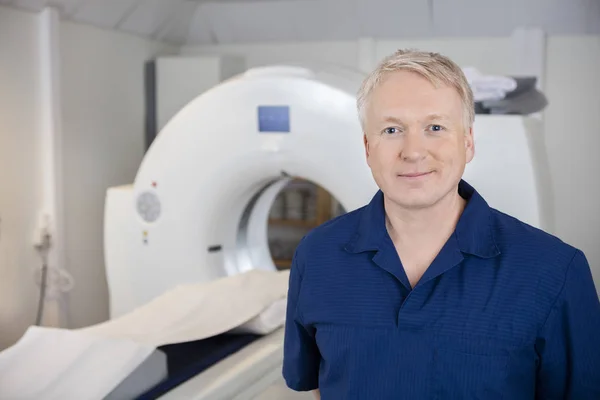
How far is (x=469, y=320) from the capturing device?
95 cm

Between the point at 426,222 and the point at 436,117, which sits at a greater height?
the point at 436,117

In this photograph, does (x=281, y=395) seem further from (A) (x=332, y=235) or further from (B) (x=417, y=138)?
(B) (x=417, y=138)

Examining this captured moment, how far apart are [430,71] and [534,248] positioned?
27 cm

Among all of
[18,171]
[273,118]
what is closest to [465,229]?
[273,118]

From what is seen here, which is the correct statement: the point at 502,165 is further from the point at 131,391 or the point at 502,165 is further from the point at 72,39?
the point at 72,39

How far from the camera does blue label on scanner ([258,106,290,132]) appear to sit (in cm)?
218

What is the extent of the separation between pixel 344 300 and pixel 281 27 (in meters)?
2.90

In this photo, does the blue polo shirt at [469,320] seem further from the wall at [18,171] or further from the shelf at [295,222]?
the shelf at [295,222]

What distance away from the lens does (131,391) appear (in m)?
1.45

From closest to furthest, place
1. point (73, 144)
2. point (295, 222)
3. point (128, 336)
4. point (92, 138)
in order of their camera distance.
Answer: point (128, 336)
point (73, 144)
point (92, 138)
point (295, 222)

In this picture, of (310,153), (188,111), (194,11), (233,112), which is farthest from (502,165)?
(194,11)

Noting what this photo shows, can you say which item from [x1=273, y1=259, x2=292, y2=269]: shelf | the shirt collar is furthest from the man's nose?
[x1=273, y1=259, x2=292, y2=269]: shelf

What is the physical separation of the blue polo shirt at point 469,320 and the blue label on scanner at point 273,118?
1177mm

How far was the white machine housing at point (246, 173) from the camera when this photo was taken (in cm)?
200
